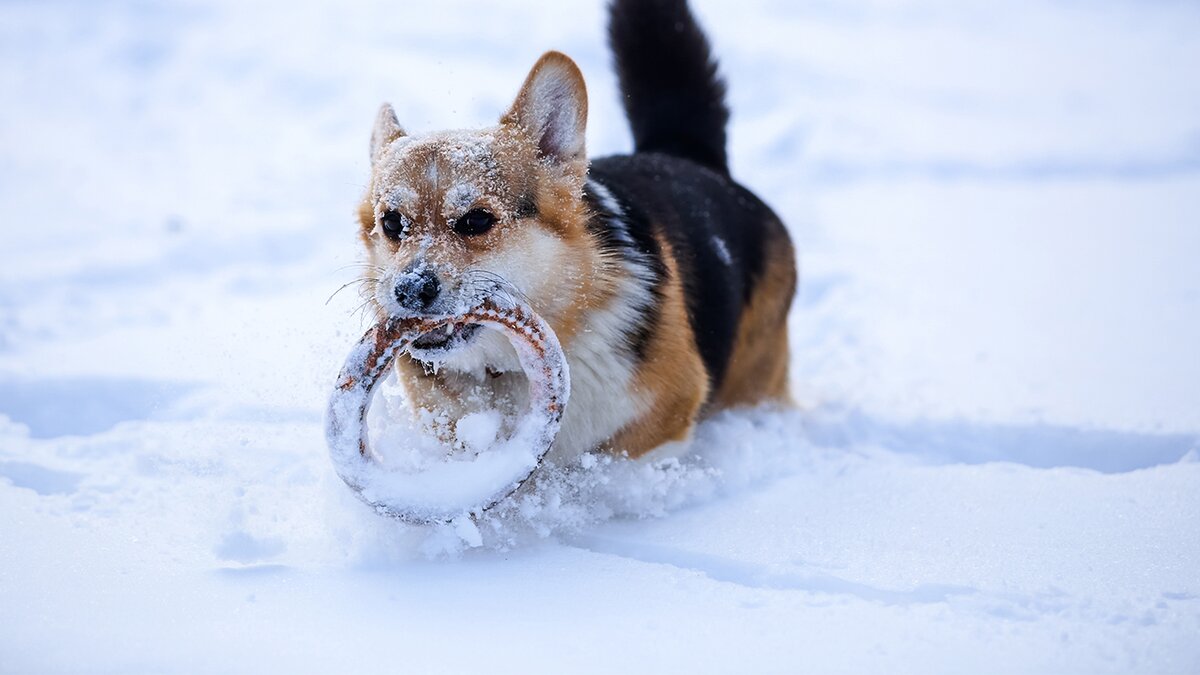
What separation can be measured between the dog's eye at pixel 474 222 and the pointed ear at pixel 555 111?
359 millimetres

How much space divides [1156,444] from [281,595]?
284 centimetres

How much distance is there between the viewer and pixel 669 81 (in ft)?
14.9

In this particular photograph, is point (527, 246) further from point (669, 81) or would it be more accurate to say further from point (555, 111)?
point (669, 81)

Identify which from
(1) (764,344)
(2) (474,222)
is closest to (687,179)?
(1) (764,344)

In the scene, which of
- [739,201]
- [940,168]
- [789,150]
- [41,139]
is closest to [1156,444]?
[739,201]

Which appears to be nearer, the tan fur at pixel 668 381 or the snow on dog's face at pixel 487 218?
the snow on dog's face at pixel 487 218

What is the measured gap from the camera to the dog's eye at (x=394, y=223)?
9.75 ft

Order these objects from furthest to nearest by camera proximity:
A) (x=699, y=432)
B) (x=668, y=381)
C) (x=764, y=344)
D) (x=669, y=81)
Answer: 1. (x=669, y=81)
2. (x=764, y=344)
3. (x=699, y=432)
4. (x=668, y=381)

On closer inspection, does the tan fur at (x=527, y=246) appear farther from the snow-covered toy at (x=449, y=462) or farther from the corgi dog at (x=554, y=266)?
the snow-covered toy at (x=449, y=462)

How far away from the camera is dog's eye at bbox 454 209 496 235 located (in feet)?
9.62

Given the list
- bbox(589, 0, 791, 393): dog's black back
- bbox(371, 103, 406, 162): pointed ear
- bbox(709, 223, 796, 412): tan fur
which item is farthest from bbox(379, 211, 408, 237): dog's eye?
bbox(709, 223, 796, 412): tan fur

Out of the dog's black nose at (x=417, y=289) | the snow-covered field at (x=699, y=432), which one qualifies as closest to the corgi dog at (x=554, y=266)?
the dog's black nose at (x=417, y=289)

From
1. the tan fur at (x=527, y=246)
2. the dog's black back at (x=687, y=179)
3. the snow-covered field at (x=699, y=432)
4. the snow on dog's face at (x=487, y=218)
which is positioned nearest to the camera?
the snow-covered field at (x=699, y=432)

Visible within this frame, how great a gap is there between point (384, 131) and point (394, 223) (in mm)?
566
